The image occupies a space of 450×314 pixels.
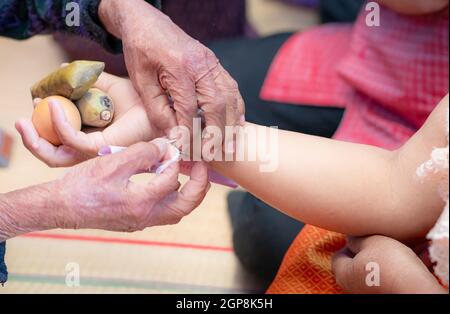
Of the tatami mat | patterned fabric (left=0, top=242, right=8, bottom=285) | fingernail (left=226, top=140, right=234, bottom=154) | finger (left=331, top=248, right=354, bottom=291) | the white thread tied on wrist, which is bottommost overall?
the tatami mat

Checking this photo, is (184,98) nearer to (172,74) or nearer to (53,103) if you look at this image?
(172,74)

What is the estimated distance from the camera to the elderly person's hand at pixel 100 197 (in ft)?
1.98

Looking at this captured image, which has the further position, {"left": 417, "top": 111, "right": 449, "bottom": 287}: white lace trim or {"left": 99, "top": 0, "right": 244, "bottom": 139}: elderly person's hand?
{"left": 99, "top": 0, "right": 244, "bottom": 139}: elderly person's hand

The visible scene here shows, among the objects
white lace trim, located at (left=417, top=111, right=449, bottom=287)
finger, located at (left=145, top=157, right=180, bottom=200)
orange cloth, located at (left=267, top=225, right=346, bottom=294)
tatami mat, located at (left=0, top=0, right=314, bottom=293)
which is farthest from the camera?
tatami mat, located at (left=0, top=0, right=314, bottom=293)

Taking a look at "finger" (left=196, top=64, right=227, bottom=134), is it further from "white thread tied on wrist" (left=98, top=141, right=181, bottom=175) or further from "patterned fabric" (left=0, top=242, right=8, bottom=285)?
"patterned fabric" (left=0, top=242, right=8, bottom=285)

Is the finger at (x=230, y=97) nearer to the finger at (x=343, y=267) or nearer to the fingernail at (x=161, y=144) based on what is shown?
the fingernail at (x=161, y=144)

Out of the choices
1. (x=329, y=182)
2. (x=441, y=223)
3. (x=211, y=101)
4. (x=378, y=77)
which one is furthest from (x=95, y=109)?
(x=378, y=77)

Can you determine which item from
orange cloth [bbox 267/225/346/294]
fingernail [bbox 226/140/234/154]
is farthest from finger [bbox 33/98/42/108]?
orange cloth [bbox 267/225/346/294]

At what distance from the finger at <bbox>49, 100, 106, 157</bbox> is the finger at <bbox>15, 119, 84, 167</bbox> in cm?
2

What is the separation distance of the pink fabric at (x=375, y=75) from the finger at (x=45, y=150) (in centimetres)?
44

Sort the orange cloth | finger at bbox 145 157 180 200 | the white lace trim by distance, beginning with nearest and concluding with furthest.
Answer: the white lace trim → finger at bbox 145 157 180 200 → the orange cloth

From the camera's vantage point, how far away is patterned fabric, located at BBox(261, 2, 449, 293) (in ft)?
3.07

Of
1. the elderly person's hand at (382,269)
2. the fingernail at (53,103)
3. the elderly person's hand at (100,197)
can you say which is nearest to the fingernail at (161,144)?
the elderly person's hand at (100,197)

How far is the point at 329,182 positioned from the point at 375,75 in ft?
1.22
